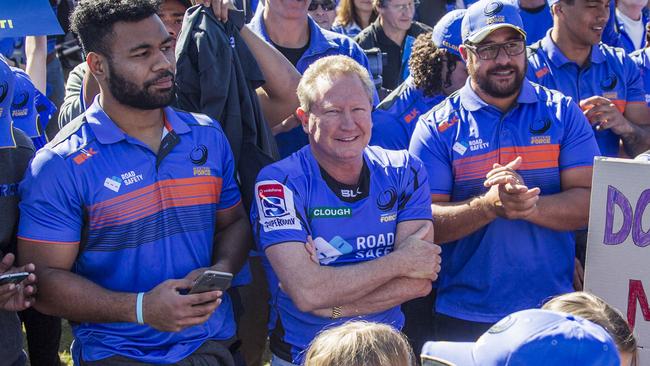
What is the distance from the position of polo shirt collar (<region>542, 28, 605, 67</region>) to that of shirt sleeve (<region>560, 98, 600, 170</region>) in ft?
2.69

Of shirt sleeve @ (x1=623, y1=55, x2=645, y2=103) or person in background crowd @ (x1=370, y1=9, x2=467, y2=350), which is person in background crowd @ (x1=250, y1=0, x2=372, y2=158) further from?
shirt sleeve @ (x1=623, y1=55, x2=645, y2=103)

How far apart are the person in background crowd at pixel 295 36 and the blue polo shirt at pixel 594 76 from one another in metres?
1.08

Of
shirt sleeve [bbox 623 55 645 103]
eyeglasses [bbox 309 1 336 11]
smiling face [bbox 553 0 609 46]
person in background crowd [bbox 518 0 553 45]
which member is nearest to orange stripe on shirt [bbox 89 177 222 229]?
smiling face [bbox 553 0 609 46]

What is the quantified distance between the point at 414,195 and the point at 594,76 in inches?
68.3

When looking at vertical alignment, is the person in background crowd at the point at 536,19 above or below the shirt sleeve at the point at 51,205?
above

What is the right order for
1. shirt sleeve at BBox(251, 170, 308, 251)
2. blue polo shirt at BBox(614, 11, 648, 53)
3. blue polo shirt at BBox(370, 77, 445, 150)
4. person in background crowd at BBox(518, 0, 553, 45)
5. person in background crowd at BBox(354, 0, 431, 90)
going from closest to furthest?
shirt sleeve at BBox(251, 170, 308, 251) → blue polo shirt at BBox(370, 77, 445, 150) → person in background crowd at BBox(518, 0, 553, 45) → blue polo shirt at BBox(614, 11, 648, 53) → person in background crowd at BBox(354, 0, 431, 90)

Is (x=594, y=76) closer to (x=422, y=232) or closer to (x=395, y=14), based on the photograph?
(x=422, y=232)

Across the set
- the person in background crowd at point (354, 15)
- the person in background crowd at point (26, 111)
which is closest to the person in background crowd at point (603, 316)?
the person in background crowd at point (26, 111)

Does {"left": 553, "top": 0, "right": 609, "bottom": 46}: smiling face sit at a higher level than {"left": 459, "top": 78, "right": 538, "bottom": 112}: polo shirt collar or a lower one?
higher

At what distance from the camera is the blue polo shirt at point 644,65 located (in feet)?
17.0

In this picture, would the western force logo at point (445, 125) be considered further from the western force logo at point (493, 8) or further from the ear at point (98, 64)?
the ear at point (98, 64)

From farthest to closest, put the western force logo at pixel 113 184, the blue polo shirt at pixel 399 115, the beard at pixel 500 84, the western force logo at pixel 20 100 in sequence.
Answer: the western force logo at pixel 20 100
the blue polo shirt at pixel 399 115
the beard at pixel 500 84
the western force logo at pixel 113 184

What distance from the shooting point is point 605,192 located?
12.9 feet

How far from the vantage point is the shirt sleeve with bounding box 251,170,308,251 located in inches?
144
